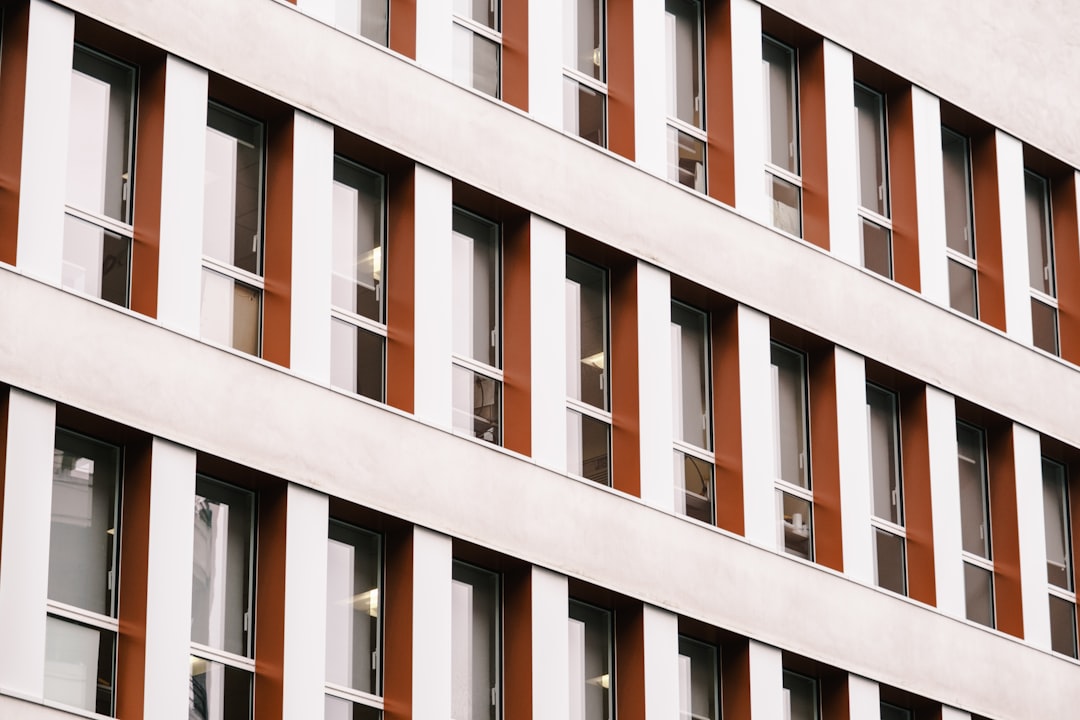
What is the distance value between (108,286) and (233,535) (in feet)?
8.48

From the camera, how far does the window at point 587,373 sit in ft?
85.8

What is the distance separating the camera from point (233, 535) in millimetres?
23141

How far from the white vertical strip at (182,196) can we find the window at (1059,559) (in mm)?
12562

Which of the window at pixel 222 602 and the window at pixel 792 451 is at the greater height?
the window at pixel 792 451

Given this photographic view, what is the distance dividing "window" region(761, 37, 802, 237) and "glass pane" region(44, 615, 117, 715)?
35.0 ft

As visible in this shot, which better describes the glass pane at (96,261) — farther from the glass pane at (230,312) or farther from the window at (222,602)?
the window at (222,602)

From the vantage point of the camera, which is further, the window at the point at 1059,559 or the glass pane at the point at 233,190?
the window at the point at 1059,559

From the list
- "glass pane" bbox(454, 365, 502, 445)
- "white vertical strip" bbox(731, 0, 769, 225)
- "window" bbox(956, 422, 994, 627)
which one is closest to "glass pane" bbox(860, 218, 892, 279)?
"white vertical strip" bbox(731, 0, 769, 225)

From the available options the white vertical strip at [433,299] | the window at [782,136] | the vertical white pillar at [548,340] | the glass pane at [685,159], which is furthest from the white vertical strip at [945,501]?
the white vertical strip at [433,299]

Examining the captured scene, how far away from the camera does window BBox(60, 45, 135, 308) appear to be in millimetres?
22766

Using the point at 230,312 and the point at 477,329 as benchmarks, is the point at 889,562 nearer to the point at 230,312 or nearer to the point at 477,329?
the point at 477,329

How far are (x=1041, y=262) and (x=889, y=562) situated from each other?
5.70 meters

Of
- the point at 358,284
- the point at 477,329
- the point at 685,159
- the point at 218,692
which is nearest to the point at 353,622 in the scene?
the point at 218,692

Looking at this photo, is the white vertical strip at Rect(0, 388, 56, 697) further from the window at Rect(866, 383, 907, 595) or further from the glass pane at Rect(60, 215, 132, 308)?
the window at Rect(866, 383, 907, 595)
